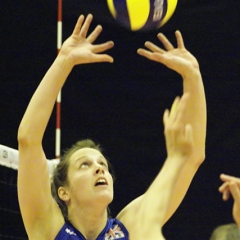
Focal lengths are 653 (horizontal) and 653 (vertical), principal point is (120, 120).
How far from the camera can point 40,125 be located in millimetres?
2439

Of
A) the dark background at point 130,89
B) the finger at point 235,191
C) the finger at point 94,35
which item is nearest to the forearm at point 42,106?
the finger at point 94,35

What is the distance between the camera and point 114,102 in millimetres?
4848

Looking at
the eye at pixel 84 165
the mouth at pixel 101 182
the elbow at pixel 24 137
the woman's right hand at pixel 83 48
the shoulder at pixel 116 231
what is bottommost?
the shoulder at pixel 116 231

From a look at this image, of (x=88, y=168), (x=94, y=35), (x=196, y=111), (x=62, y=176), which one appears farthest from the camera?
(x=62, y=176)

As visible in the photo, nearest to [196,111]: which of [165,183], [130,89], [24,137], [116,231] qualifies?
[165,183]

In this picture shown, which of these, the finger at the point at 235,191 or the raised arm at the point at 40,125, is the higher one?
the raised arm at the point at 40,125

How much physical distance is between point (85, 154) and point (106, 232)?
1.13 ft

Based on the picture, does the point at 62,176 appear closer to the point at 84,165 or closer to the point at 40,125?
the point at 84,165

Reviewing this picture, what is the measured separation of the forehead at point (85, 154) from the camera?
278 centimetres

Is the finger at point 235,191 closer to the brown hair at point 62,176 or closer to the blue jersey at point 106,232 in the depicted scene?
the blue jersey at point 106,232

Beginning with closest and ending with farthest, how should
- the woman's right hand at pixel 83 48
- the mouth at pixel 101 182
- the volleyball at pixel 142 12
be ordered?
the woman's right hand at pixel 83 48, the mouth at pixel 101 182, the volleyball at pixel 142 12

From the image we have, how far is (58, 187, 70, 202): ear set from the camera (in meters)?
2.79

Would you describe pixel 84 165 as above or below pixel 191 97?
below

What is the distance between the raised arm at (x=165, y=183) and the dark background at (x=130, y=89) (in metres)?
2.01
